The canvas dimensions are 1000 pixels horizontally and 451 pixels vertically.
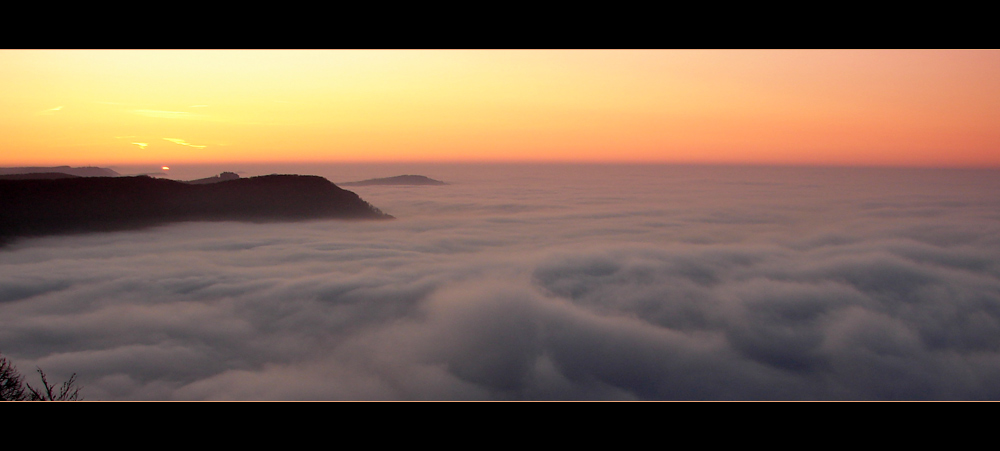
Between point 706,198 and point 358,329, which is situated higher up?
point 706,198

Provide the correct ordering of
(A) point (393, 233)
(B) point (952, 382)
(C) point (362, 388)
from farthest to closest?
(A) point (393, 233) < (B) point (952, 382) < (C) point (362, 388)

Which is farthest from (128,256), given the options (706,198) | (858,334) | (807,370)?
(706,198)
